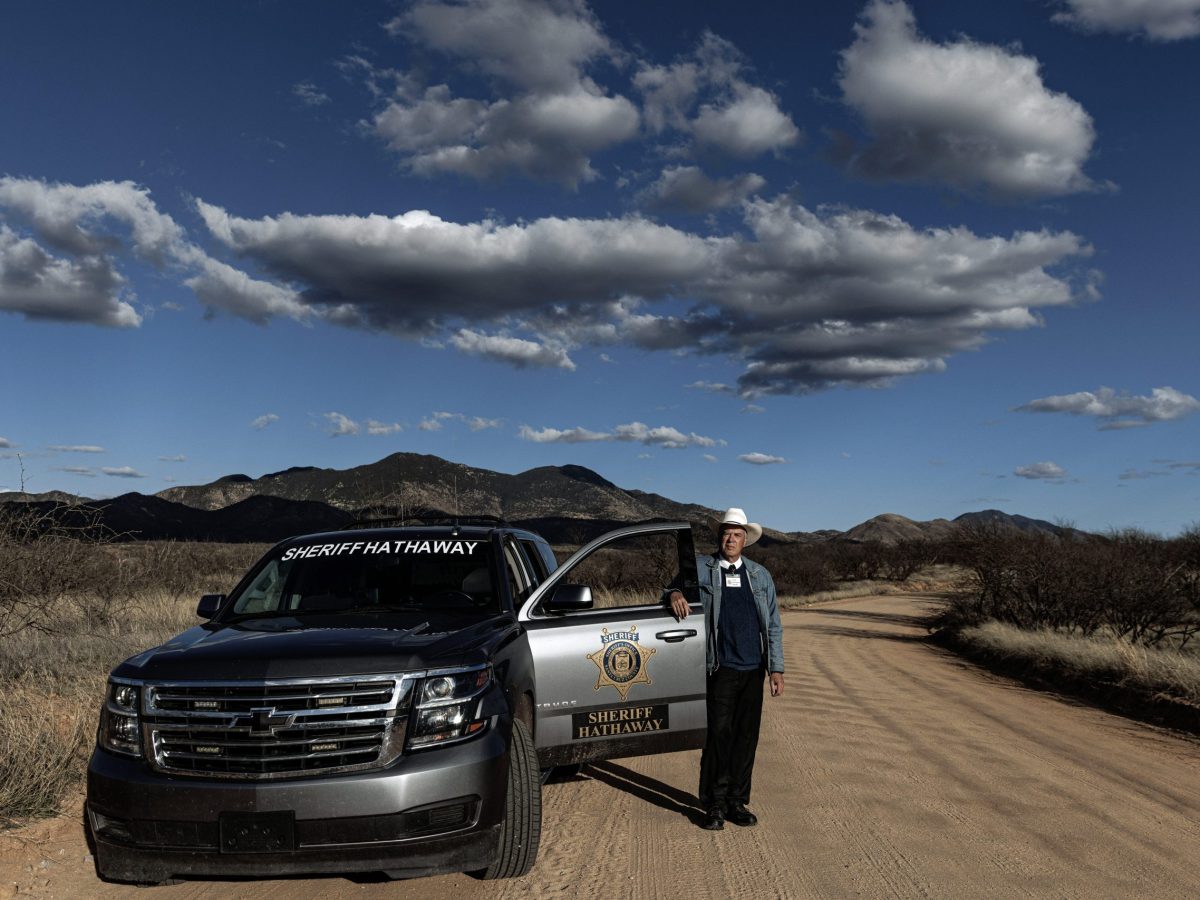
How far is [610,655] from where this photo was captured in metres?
6.02

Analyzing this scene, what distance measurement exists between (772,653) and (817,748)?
10.0 feet

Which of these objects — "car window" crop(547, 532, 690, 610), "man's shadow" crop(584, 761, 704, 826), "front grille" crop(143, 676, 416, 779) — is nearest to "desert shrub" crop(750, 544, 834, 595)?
"car window" crop(547, 532, 690, 610)

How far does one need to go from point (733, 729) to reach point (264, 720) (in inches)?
119

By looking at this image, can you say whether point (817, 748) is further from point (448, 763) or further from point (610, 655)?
point (448, 763)

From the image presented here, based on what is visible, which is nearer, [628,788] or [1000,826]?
[1000,826]

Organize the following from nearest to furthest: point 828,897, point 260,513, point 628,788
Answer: point 828,897
point 628,788
point 260,513

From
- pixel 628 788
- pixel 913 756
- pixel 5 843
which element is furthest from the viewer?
pixel 913 756

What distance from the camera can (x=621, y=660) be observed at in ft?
19.8

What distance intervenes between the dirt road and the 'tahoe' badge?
893 mm

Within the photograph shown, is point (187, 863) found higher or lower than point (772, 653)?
lower

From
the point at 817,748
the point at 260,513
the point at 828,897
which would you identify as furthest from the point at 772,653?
the point at 260,513

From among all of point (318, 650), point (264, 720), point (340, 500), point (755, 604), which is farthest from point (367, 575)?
point (340, 500)

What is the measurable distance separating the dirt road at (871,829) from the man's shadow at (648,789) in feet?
0.07

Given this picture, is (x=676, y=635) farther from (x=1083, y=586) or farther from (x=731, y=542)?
(x=1083, y=586)
